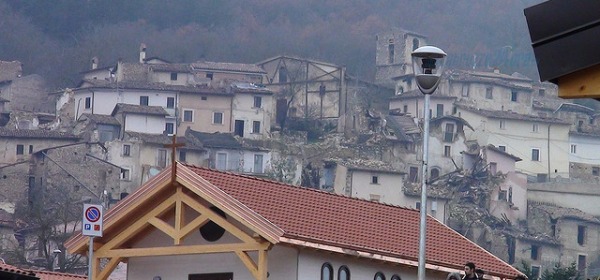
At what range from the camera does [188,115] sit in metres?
151

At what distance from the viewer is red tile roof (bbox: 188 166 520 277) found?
628 inches

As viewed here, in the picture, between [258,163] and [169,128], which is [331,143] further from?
[169,128]

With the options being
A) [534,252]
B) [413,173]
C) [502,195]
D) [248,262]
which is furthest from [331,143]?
[248,262]

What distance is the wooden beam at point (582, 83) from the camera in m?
5.80

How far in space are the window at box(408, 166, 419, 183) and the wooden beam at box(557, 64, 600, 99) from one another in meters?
138

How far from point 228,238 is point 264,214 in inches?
30.3

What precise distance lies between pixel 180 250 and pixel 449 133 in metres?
132

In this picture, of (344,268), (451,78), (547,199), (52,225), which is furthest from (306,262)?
(451,78)

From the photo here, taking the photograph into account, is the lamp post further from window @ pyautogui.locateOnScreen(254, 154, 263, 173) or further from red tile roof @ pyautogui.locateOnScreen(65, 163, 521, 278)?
window @ pyautogui.locateOnScreen(254, 154, 263, 173)

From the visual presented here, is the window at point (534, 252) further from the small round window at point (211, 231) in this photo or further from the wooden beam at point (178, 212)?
the wooden beam at point (178, 212)

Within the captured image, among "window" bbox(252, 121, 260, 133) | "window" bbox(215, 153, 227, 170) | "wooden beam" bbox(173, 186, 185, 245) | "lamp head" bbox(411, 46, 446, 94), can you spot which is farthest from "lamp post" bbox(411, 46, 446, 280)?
"window" bbox(252, 121, 260, 133)

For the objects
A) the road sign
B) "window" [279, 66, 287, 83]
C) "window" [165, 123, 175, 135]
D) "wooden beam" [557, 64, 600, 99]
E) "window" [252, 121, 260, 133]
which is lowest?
the road sign

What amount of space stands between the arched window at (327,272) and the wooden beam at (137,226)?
166 cm

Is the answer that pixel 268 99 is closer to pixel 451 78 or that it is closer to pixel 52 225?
pixel 451 78
